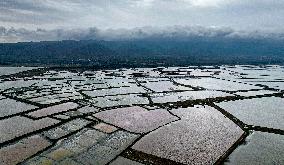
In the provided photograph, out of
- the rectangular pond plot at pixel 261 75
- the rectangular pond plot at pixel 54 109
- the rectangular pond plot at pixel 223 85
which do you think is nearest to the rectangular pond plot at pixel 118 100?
the rectangular pond plot at pixel 54 109

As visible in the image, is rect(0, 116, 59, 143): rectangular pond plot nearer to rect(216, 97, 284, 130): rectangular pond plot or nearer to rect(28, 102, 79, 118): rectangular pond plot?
rect(28, 102, 79, 118): rectangular pond plot

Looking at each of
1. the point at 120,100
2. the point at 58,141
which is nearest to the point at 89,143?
the point at 58,141

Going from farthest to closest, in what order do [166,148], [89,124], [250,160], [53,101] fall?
[53,101] → [89,124] → [166,148] → [250,160]

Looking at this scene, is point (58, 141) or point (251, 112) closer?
point (58, 141)

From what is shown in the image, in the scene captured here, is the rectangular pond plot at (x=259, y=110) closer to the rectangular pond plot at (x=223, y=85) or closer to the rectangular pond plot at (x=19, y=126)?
the rectangular pond plot at (x=223, y=85)

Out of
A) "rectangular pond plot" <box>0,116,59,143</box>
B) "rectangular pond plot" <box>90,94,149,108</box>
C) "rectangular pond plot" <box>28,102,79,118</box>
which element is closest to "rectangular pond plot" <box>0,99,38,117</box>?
"rectangular pond plot" <box>28,102,79,118</box>

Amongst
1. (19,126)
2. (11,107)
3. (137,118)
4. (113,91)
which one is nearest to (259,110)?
(137,118)

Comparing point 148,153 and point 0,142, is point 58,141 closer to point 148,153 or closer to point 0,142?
point 0,142
